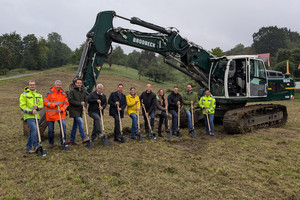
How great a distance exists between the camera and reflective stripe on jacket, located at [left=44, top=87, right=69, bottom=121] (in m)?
6.22

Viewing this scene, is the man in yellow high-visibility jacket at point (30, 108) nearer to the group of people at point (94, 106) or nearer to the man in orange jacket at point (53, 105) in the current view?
the group of people at point (94, 106)

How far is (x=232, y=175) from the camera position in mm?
4832

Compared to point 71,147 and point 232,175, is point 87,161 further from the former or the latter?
point 232,175

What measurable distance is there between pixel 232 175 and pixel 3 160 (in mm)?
5203

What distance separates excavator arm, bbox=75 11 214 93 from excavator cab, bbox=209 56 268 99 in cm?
44

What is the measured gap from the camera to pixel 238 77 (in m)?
9.24

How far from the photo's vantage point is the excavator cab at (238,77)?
29.7 feet

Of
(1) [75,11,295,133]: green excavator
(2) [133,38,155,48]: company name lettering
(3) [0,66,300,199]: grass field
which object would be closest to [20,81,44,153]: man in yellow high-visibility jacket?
(3) [0,66,300,199]: grass field

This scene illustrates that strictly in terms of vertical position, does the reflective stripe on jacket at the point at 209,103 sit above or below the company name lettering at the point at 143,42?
below

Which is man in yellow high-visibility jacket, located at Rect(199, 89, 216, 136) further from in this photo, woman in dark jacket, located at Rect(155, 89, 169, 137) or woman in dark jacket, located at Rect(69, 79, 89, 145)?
woman in dark jacket, located at Rect(69, 79, 89, 145)

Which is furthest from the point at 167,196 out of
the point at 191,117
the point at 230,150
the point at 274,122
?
the point at 274,122

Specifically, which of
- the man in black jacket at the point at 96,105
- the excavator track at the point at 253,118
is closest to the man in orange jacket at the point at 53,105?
the man in black jacket at the point at 96,105

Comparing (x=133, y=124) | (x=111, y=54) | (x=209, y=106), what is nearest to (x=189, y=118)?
(x=209, y=106)

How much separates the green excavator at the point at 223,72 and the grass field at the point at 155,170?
6.54 ft
